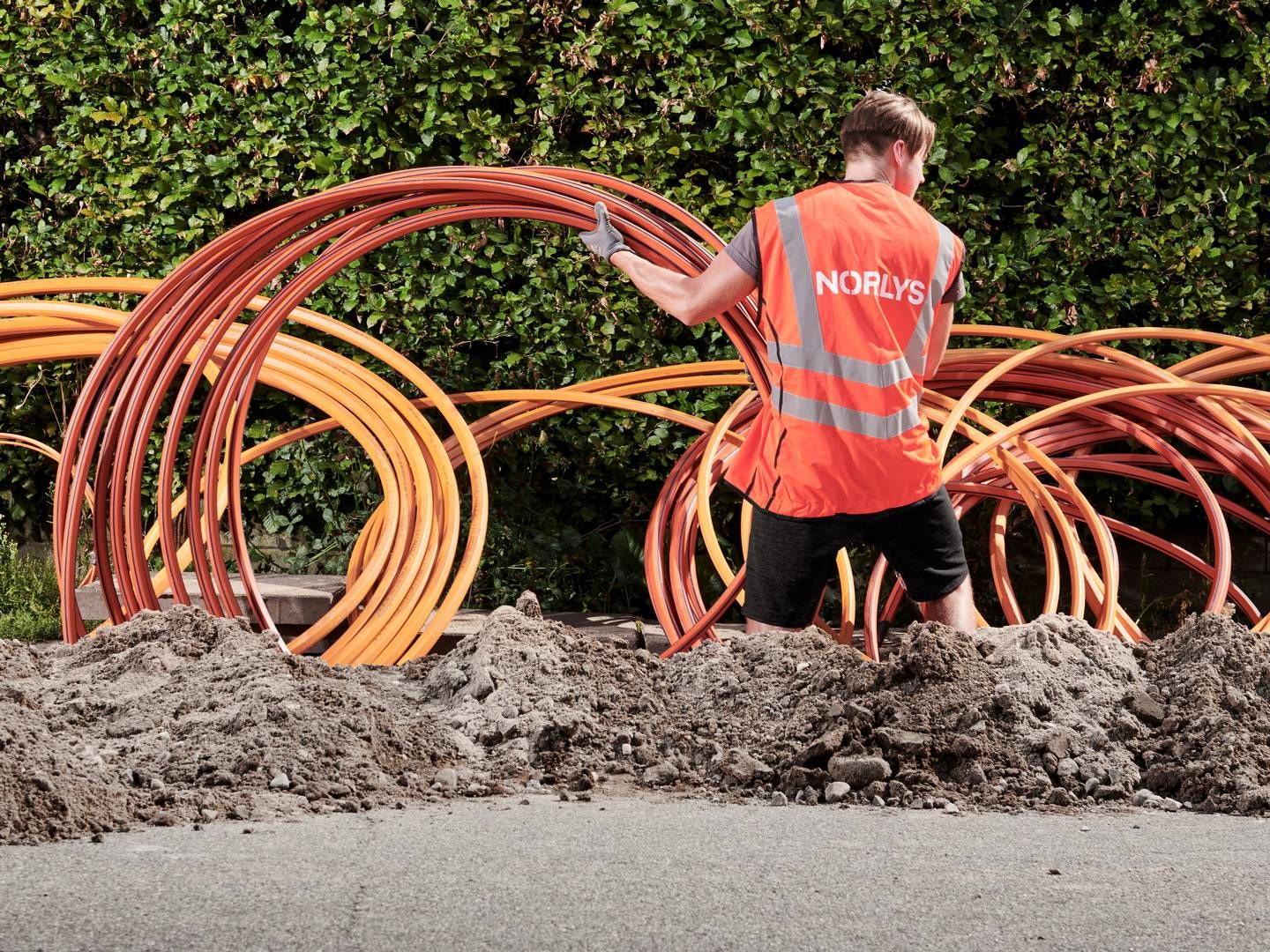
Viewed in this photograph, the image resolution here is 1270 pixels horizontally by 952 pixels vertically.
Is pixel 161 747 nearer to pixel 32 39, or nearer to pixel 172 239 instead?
pixel 172 239

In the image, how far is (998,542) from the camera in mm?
4996

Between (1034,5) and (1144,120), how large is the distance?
0.66 m

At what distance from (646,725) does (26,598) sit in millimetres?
3468

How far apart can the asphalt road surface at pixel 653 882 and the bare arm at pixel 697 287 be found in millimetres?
1403

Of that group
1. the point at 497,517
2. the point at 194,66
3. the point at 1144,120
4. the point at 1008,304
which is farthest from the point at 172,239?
the point at 1144,120

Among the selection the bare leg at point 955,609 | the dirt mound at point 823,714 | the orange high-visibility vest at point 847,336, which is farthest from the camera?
the bare leg at point 955,609

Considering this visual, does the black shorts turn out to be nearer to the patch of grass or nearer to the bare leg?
the bare leg

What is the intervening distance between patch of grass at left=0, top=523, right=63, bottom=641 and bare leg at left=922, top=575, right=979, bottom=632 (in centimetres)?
366

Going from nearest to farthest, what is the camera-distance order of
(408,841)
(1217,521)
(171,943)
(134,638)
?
(171,943)
(408,841)
(134,638)
(1217,521)

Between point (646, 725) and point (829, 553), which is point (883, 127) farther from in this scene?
point (646, 725)

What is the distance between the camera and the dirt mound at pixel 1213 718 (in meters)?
3.15

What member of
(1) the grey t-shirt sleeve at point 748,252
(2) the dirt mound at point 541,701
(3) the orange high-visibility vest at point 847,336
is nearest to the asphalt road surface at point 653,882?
(2) the dirt mound at point 541,701

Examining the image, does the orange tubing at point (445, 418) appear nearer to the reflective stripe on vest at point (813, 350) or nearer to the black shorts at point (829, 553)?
the black shorts at point (829, 553)

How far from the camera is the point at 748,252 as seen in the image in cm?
361
